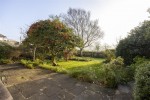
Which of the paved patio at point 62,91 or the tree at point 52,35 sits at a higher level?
the tree at point 52,35

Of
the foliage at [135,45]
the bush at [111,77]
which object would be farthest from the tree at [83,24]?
the bush at [111,77]

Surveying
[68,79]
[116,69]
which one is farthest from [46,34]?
[116,69]

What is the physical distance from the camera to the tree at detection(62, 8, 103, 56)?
93.4ft

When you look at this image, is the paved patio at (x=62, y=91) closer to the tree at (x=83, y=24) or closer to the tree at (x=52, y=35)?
the tree at (x=52, y=35)

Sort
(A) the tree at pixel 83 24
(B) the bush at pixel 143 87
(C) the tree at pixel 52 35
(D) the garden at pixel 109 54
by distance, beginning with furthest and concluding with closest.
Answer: (A) the tree at pixel 83 24
(C) the tree at pixel 52 35
(D) the garden at pixel 109 54
(B) the bush at pixel 143 87

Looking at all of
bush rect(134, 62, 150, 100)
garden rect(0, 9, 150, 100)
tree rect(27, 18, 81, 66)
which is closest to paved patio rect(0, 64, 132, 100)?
garden rect(0, 9, 150, 100)

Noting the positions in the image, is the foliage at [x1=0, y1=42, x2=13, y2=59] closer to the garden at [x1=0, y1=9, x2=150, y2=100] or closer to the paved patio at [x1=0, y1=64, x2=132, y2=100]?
the garden at [x1=0, y1=9, x2=150, y2=100]

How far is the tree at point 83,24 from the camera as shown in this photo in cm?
2847

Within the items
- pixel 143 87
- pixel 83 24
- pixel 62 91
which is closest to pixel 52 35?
pixel 62 91

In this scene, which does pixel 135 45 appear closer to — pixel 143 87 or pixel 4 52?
pixel 143 87

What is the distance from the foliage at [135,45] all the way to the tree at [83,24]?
61.3 ft

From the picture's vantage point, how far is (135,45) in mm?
9047

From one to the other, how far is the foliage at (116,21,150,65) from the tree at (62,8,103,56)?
1869cm

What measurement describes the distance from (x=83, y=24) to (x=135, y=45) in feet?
66.1
